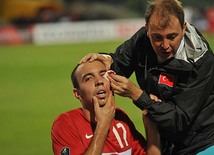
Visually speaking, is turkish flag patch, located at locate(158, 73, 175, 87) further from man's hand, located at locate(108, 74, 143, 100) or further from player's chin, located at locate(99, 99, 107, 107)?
player's chin, located at locate(99, 99, 107, 107)

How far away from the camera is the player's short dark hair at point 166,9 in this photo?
17.8ft

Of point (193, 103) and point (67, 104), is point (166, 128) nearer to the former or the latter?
point (193, 103)

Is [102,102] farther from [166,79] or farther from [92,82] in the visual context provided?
[166,79]

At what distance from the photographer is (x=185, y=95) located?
18.5 feet

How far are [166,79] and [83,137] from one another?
90 centimetres

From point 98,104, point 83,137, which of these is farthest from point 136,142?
point 98,104

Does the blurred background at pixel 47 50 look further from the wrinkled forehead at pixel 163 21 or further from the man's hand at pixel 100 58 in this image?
the wrinkled forehead at pixel 163 21

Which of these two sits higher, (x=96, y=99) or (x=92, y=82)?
(x=92, y=82)

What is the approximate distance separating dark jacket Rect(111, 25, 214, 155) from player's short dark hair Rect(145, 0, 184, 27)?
0.85ft

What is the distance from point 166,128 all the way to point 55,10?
36.1m

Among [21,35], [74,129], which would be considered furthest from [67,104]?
[21,35]

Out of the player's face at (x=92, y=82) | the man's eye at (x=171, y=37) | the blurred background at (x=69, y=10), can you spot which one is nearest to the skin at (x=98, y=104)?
the player's face at (x=92, y=82)

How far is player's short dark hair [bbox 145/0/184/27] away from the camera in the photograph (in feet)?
17.8

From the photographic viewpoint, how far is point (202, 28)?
1358 inches
